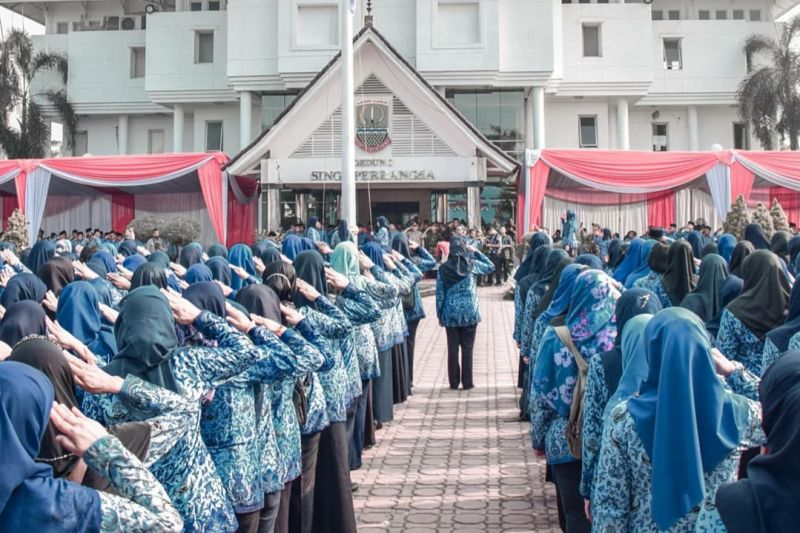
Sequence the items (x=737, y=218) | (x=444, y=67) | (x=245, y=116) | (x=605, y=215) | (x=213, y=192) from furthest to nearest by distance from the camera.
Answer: (x=245, y=116), (x=444, y=67), (x=605, y=215), (x=213, y=192), (x=737, y=218)

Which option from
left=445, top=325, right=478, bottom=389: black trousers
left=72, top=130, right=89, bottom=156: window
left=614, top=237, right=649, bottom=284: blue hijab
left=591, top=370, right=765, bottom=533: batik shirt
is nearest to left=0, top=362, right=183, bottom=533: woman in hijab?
left=591, top=370, right=765, bottom=533: batik shirt

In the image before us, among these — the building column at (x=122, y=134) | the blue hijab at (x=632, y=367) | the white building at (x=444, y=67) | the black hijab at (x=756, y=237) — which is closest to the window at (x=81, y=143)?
the white building at (x=444, y=67)

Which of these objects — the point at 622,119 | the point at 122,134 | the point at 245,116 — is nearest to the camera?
the point at 245,116

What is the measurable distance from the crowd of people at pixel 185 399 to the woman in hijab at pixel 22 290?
0.01 meters

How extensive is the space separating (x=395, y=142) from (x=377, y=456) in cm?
1415

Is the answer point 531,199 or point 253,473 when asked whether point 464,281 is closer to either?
point 253,473

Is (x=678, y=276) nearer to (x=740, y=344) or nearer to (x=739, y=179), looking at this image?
(x=740, y=344)

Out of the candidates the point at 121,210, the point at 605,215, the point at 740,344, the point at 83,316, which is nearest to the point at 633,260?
the point at 740,344

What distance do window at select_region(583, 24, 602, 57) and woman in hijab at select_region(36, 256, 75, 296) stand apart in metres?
25.9

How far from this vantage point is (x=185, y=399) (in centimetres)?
289

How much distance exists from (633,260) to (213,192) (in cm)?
1230

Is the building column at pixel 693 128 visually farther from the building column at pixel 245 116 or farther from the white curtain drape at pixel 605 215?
the building column at pixel 245 116

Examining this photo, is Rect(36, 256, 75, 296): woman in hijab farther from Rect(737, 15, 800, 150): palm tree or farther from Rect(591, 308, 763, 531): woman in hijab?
Rect(737, 15, 800, 150): palm tree

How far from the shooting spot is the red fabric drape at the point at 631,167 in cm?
1712
